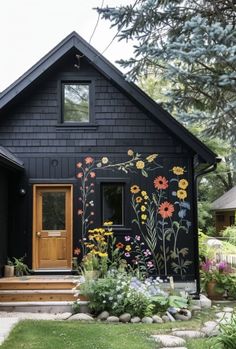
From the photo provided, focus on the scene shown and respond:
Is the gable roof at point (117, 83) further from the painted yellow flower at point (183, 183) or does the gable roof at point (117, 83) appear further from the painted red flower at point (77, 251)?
the painted red flower at point (77, 251)

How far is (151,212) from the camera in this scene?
1043 cm

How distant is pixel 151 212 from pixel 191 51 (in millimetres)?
5075

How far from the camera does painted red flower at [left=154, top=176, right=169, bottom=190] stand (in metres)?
10.5

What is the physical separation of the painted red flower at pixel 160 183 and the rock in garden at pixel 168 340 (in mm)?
4068

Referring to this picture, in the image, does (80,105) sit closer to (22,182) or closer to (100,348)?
(22,182)

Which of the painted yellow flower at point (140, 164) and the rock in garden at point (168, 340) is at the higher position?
the painted yellow flower at point (140, 164)

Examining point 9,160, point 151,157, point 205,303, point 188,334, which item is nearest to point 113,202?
point 151,157

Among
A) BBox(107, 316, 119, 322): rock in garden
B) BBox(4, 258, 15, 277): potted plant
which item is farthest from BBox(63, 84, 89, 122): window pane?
BBox(107, 316, 119, 322): rock in garden

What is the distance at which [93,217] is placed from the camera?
409 inches

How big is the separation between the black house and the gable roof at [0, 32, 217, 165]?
2 cm

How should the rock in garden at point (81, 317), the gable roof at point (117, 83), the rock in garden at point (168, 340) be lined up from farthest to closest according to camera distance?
the gable roof at point (117, 83) → the rock in garden at point (81, 317) → the rock in garden at point (168, 340)

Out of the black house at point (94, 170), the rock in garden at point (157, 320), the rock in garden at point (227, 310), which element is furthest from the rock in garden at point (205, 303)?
the rock in garden at point (157, 320)

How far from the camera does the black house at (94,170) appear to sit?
1033 centimetres

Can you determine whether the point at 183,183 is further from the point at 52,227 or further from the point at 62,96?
the point at 62,96
